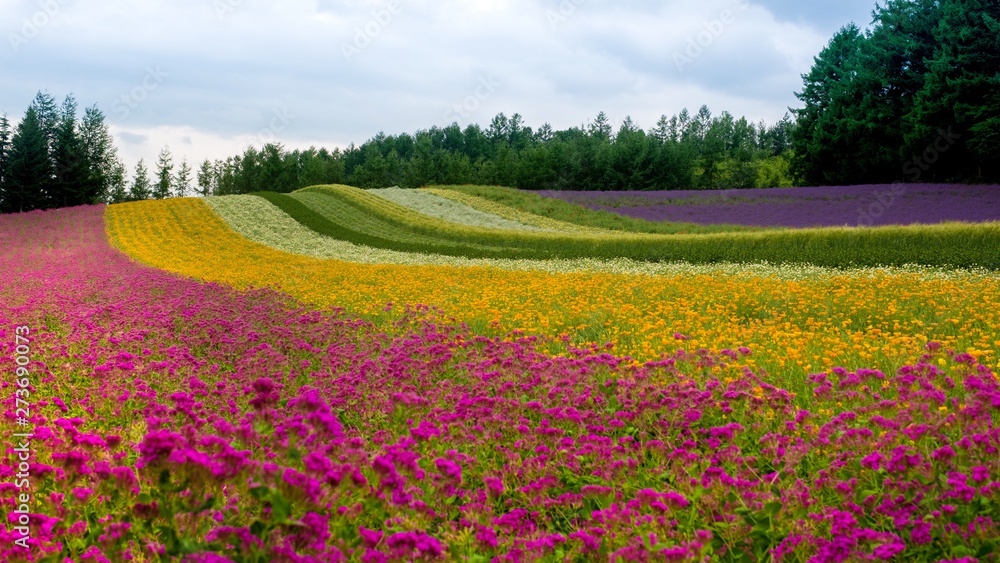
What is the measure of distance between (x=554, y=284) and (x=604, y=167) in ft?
213

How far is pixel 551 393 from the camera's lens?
5.45m

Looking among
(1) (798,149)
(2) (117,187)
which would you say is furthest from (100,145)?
(1) (798,149)

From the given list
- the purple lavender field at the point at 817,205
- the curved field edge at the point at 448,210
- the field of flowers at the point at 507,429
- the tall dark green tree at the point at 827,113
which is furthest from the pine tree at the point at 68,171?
the tall dark green tree at the point at 827,113

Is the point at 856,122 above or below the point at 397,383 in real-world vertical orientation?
above

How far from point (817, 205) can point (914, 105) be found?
31.7 ft

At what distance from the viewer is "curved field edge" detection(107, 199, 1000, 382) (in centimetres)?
778

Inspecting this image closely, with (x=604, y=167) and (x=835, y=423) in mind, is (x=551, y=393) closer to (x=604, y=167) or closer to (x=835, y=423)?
(x=835, y=423)

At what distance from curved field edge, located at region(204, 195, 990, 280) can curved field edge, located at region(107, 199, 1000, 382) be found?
670 millimetres

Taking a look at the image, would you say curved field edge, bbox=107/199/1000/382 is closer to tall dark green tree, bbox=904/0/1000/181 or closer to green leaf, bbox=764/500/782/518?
green leaf, bbox=764/500/782/518

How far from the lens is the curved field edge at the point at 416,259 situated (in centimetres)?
1648

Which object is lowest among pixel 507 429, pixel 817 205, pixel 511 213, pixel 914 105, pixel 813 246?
pixel 507 429

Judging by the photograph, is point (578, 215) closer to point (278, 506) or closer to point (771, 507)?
point (771, 507)

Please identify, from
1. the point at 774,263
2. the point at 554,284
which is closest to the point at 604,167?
the point at 774,263

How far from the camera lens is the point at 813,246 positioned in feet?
66.4
